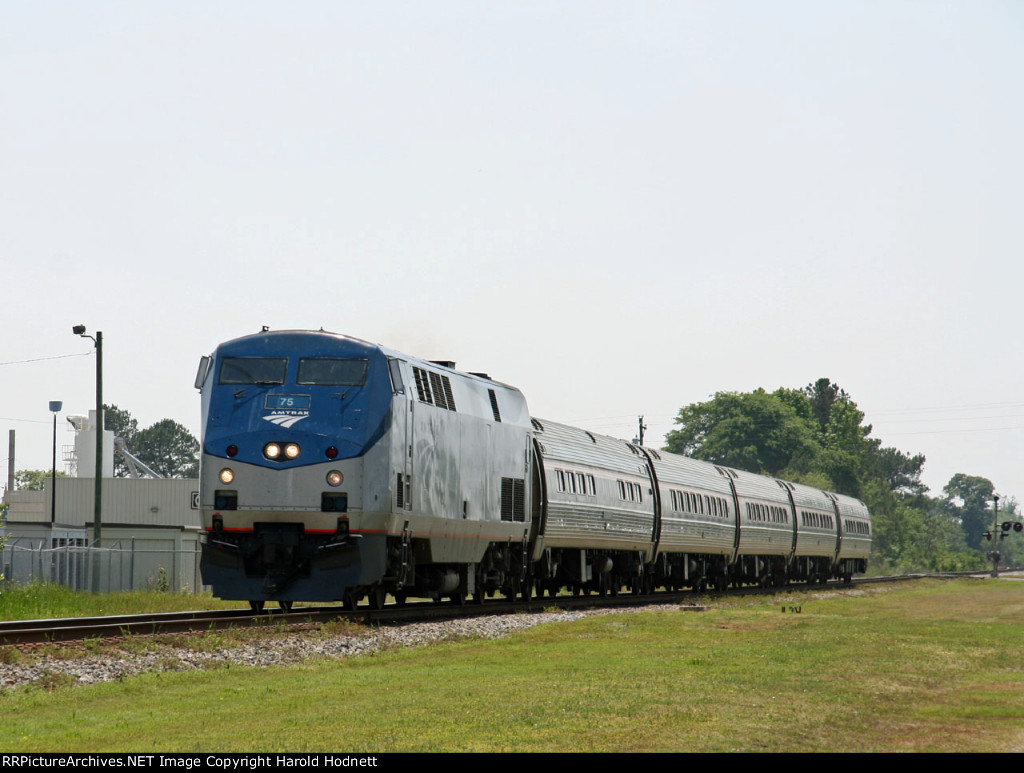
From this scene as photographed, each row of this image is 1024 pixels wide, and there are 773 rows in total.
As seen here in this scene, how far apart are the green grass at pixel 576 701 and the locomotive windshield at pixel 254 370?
550 cm

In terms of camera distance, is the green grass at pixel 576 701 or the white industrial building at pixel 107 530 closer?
the green grass at pixel 576 701

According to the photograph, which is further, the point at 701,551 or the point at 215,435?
the point at 701,551

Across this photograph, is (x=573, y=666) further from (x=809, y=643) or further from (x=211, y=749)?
(x=211, y=749)

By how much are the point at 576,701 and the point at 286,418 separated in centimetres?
1012

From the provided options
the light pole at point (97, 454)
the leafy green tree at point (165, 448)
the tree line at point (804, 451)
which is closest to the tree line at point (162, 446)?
the leafy green tree at point (165, 448)

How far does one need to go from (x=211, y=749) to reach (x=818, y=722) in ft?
18.1

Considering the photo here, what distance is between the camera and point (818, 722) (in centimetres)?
1241

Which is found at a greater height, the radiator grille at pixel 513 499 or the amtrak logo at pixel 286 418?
the amtrak logo at pixel 286 418

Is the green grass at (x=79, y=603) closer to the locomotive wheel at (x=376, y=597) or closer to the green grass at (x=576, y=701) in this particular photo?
the locomotive wheel at (x=376, y=597)

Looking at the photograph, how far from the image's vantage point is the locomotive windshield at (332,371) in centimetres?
2280

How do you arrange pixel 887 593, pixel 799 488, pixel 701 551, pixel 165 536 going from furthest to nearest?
1. pixel 799 488
2. pixel 165 536
3. pixel 887 593
4. pixel 701 551

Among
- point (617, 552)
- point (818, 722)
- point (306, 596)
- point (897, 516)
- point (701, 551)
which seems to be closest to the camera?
point (818, 722)

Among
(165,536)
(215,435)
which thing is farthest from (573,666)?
(165,536)

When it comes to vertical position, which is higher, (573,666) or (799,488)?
(799,488)
